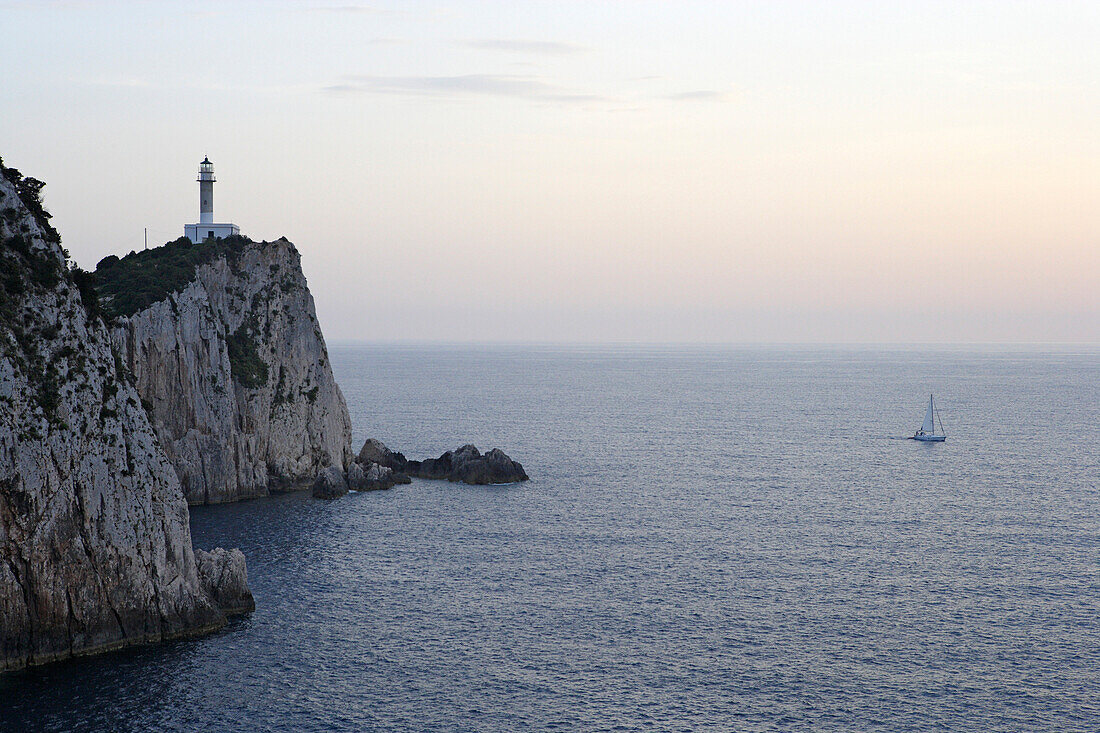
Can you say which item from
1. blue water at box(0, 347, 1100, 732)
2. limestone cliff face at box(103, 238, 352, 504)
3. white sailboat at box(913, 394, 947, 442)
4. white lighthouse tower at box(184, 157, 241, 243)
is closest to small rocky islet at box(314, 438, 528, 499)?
blue water at box(0, 347, 1100, 732)

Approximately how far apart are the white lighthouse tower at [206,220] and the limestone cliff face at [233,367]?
883cm

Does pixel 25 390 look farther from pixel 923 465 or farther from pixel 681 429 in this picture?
pixel 681 429

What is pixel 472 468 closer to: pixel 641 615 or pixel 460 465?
pixel 460 465

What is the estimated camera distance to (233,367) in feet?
353

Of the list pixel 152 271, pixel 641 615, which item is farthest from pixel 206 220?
pixel 641 615

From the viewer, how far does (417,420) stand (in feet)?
577

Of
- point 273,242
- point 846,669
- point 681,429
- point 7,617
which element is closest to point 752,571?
point 846,669

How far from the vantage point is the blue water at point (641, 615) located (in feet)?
160

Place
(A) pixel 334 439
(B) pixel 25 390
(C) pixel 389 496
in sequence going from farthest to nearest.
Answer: (A) pixel 334 439 → (C) pixel 389 496 → (B) pixel 25 390

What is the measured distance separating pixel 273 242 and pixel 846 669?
8947 centimetres

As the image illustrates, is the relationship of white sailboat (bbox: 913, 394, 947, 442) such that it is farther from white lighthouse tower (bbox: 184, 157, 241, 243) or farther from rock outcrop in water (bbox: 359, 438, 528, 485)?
white lighthouse tower (bbox: 184, 157, 241, 243)

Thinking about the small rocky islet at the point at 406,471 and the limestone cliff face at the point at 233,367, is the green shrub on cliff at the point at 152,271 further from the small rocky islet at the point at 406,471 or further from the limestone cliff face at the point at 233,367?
the small rocky islet at the point at 406,471

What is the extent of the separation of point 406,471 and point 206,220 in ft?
149

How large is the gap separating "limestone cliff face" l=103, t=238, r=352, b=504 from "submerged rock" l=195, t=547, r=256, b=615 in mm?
34542
